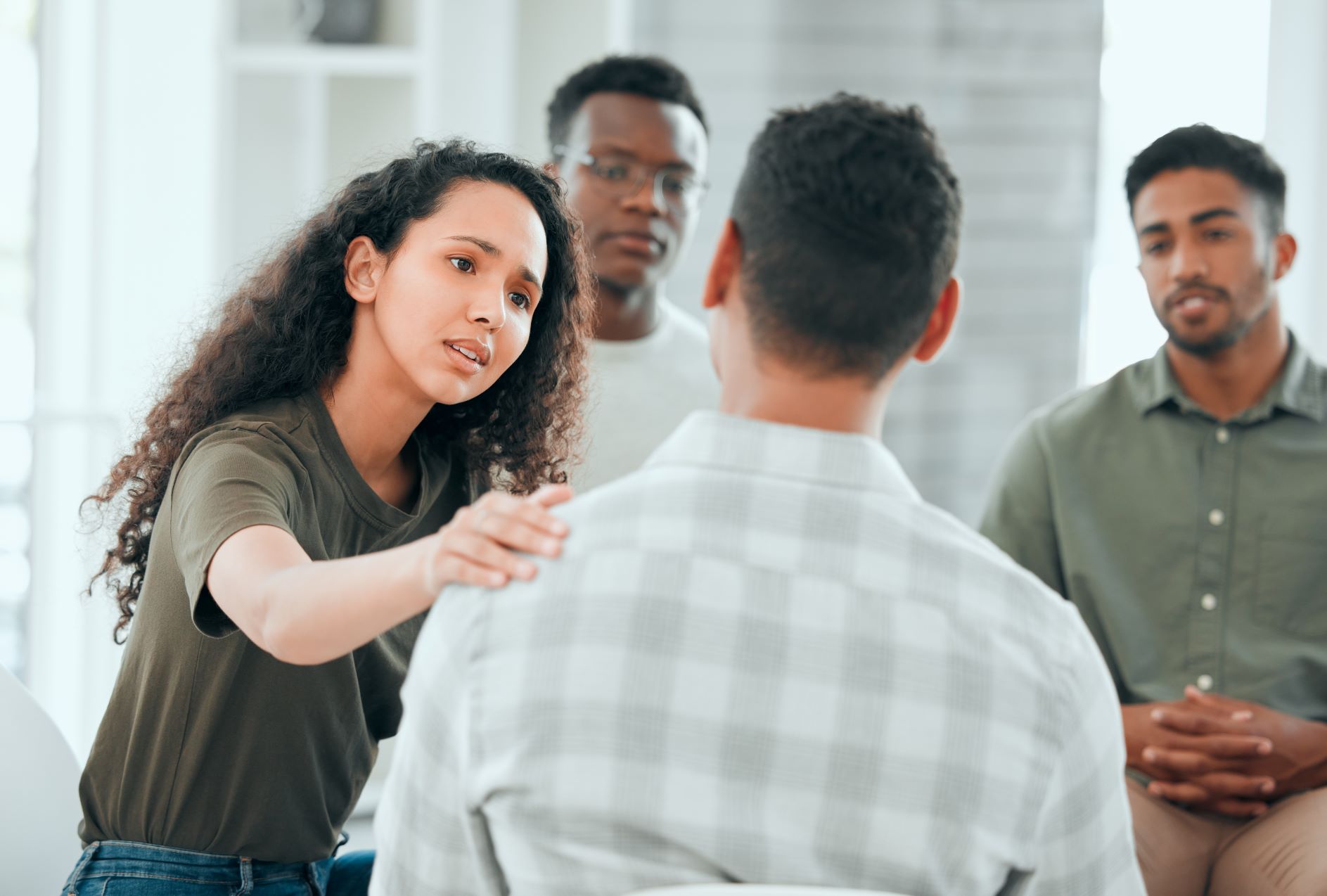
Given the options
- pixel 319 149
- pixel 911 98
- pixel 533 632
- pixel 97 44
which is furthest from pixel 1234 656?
pixel 97 44

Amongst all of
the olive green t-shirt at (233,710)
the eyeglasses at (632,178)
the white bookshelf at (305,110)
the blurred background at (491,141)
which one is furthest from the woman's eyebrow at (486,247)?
the white bookshelf at (305,110)

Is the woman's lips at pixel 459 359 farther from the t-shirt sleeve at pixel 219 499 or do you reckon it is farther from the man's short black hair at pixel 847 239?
the man's short black hair at pixel 847 239

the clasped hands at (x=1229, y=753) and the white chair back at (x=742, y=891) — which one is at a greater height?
the white chair back at (x=742, y=891)

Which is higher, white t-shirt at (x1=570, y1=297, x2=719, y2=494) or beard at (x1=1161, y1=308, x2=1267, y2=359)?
beard at (x1=1161, y1=308, x2=1267, y2=359)

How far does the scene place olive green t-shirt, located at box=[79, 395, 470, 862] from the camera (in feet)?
4.54

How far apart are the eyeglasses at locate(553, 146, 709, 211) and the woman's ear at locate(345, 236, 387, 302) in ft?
2.85

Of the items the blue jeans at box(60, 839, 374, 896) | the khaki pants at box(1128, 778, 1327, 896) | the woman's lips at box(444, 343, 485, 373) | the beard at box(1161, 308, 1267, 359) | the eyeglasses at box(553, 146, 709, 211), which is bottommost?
the khaki pants at box(1128, 778, 1327, 896)

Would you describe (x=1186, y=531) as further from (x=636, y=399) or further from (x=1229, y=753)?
(x=636, y=399)

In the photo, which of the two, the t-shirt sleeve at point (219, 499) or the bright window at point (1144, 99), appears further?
the bright window at point (1144, 99)

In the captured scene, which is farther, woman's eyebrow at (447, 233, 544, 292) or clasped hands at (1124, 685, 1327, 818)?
clasped hands at (1124, 685, 1327, 818)

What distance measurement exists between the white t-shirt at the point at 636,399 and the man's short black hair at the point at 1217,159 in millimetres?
843

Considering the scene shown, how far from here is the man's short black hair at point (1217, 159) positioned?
6.68 feet

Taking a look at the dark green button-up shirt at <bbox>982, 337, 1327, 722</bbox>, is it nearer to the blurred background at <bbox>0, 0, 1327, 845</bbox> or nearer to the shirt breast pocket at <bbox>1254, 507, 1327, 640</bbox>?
the shirt breast pocket at <bbox>1254, 507, 1327, 640</bbox>

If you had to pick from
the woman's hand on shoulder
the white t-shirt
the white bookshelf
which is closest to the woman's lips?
the woman's hand on shoulder
